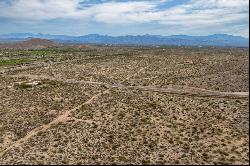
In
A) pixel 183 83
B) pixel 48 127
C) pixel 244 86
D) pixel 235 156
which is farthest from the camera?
pixel 183 83

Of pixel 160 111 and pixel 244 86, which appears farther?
pixel 244 86

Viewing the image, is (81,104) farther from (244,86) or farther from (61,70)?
(61,70)

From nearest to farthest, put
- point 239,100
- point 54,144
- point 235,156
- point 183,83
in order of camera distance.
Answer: point 235,156 → point 54,144 → point 239,100 → point 183,83

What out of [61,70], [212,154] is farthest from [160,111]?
[61,70]

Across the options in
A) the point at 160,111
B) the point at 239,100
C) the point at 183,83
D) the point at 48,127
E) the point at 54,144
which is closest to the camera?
the point at 54,144

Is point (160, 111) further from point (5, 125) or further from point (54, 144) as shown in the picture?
point (5, 125)

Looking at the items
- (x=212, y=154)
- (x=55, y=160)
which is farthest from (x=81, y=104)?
(x=212, y=154)
